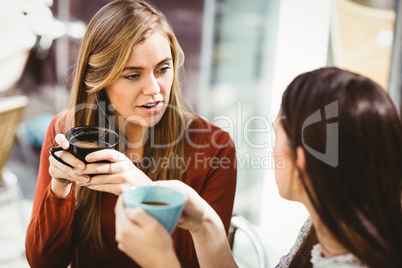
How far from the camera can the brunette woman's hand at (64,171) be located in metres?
0.93

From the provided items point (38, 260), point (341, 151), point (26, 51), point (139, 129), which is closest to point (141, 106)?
point (139, 129)

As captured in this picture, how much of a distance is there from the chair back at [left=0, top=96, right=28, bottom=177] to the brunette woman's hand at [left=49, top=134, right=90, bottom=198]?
172 cm

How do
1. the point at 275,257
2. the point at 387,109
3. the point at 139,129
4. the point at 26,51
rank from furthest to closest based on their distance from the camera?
the point at 26,51 < the point at 275,257 < the point at 139,129 < the point at 387,109

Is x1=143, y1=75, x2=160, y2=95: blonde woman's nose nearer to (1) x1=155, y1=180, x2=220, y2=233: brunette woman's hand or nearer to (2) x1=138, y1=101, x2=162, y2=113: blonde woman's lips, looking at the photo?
(2) x1=138, y1=101, x2=162, y2=113: blonde woman's lips

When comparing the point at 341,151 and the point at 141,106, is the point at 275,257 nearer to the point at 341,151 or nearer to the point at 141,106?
the point at 141,106

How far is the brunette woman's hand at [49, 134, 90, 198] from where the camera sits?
0.93 m

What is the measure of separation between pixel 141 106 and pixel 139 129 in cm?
21

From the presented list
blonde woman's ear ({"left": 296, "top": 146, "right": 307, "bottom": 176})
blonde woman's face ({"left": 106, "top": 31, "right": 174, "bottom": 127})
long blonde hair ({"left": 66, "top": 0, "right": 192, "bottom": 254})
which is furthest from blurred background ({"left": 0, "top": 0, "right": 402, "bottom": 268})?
blonde woman's ear ({"left": 296, "top": 146, "right": 307, "bottom": 176})

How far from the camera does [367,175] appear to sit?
76 cm

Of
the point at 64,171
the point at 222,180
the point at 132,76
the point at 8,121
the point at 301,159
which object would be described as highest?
the point at 132,76

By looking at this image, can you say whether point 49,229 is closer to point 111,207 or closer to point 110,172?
point 111,207

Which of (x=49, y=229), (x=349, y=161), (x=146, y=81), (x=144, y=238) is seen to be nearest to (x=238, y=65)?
(x=146, y=81)

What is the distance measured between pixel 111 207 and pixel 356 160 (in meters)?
0.88

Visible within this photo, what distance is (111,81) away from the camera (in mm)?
1241
